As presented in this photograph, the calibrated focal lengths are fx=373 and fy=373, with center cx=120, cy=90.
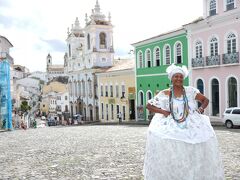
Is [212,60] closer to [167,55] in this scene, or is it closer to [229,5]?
[229,5]

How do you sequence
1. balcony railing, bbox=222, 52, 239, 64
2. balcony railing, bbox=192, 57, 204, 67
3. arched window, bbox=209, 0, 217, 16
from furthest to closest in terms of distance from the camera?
balcony railing, bbox=192, 57, 204, 67
arched window, bbox=209, 0, 217, 16
balcony railing, bbox=222, 52, 239, 64

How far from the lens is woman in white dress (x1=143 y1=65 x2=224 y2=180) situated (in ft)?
15.5

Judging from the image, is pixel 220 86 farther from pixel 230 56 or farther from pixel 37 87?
pixel 37 87

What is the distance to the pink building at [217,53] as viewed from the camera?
878 inches

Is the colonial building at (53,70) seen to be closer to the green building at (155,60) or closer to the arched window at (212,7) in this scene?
the green building at (155,60)

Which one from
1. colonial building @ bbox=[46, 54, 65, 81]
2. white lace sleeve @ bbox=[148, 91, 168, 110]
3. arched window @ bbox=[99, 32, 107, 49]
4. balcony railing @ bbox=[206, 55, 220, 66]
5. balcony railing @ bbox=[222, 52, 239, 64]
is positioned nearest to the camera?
white lace sleeve @ bbox=[148, 91, 168, 110]

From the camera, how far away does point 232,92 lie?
2294 cm

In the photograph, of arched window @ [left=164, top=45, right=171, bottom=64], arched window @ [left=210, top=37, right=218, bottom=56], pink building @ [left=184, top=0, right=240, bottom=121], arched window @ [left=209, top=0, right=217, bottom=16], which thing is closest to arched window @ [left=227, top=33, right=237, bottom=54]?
pink building @ [left=184, top=0, right=240, bottom=121]

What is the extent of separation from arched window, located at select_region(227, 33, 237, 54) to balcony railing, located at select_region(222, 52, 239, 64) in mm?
301

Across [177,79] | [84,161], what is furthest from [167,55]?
[177,79]

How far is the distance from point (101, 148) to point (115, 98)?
2924cm

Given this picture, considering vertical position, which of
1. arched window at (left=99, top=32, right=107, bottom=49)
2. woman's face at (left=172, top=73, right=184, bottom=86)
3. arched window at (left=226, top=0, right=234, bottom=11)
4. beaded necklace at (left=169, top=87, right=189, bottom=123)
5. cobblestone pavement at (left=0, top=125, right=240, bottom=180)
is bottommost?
cobblestone pavement at (left=0, top=125, right=240, bottom=180)

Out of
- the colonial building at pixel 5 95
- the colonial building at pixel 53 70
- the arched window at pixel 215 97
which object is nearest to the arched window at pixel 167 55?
the arched window at pixel 215 97

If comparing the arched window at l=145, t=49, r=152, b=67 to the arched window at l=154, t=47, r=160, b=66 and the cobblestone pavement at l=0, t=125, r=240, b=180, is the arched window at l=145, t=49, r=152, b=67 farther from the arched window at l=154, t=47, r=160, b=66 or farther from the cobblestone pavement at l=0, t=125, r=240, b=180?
the cobblestone pavement at l=0, t=125, r=240, b=180
